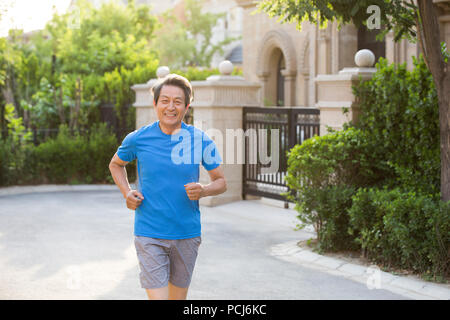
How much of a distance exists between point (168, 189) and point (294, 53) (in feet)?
73.2

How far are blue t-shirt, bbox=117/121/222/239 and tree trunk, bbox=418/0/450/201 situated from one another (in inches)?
163

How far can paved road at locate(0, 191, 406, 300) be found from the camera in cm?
702


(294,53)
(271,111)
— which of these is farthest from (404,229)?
(294,53)

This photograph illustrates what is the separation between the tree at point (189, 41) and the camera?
53781 millimetres

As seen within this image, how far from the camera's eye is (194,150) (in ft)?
14.8

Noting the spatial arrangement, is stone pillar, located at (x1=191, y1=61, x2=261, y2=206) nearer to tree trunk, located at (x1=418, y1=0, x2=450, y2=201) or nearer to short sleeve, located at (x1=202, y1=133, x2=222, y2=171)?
tree trunk, located at (x1=418, y1=0, x2=450, y2=201)

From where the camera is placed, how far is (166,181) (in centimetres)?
441

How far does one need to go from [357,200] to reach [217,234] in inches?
110

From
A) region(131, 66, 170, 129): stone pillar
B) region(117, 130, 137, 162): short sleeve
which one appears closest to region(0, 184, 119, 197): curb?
region(131, 66, 170, 129): stone pillar

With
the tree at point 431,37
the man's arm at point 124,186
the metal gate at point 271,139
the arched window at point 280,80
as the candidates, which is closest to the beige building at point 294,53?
the arched window at point 280,80

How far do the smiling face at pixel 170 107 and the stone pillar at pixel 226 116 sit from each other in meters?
8.77
